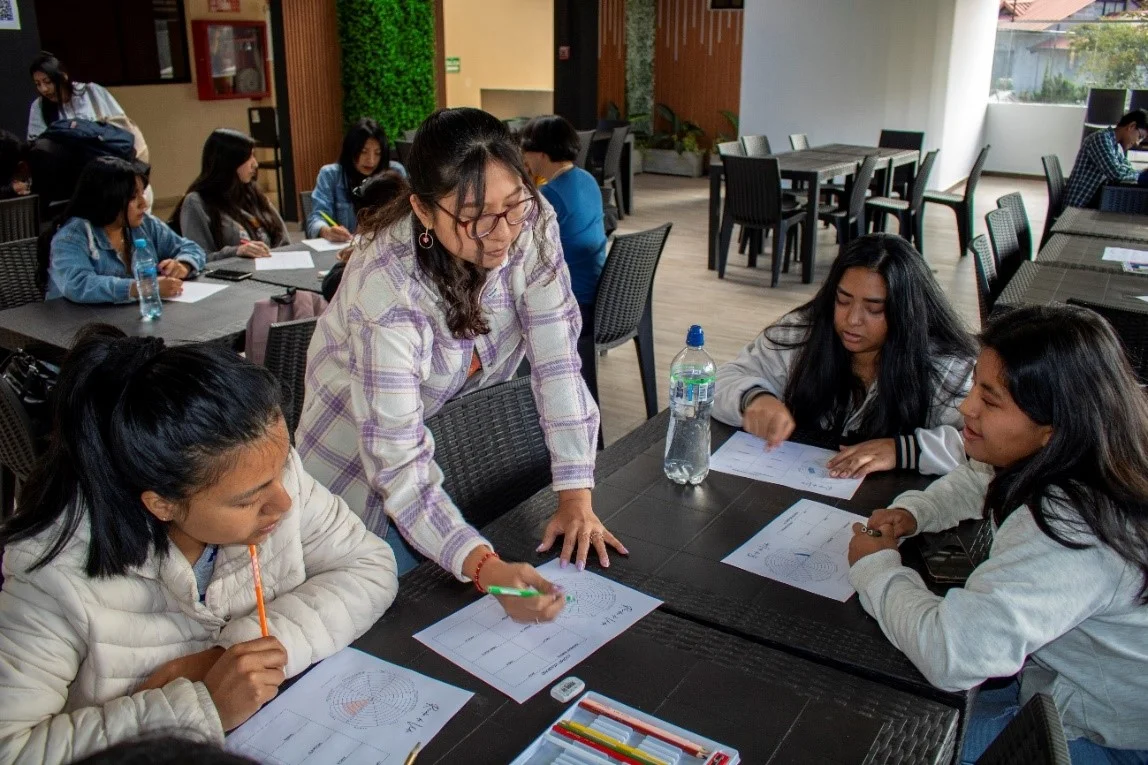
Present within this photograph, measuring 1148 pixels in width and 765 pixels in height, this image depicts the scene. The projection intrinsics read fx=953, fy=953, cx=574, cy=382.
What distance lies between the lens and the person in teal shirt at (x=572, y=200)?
3885 millimetres

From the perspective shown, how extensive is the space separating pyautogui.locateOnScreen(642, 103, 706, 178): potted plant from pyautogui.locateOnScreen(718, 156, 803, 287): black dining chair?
16.8ft

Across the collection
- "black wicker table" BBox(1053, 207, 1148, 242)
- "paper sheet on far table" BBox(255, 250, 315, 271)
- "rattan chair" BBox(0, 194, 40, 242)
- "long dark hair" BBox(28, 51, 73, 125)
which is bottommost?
"paper sheet on far table" BBox(255, 250, 315, 271)

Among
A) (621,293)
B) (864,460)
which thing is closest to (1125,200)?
(621,293)

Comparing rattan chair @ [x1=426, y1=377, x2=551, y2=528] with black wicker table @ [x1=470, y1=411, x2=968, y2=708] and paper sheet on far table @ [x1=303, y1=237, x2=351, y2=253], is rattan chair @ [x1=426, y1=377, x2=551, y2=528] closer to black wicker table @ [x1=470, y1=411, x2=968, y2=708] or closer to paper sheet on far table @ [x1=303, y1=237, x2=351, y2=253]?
black wicker table @ [x1=470, y1=411, x2=968, y2=708]

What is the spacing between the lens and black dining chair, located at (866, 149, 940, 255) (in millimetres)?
7152

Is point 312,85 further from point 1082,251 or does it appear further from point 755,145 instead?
point 1082,251

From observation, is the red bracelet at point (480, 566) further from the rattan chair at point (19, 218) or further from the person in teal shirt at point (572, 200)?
the rattan chair at point (19, 218)

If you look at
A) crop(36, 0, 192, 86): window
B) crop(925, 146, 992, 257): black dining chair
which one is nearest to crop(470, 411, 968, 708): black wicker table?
crop(925, 146, 992, 257): black dining chair

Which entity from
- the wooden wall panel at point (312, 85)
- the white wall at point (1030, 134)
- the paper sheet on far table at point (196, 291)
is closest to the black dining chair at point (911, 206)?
the wooden wall panel at point (312, 85)

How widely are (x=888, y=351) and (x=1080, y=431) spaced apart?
0.71m

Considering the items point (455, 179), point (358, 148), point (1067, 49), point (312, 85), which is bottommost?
point (358, 148)

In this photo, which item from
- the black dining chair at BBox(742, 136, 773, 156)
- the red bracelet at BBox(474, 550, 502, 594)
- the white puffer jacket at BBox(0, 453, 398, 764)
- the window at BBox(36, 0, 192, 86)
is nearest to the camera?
the white puffer jacket at BBox(0, 453, 398, 764)

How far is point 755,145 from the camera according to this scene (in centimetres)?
813

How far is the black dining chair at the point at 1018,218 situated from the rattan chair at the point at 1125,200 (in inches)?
34.5
